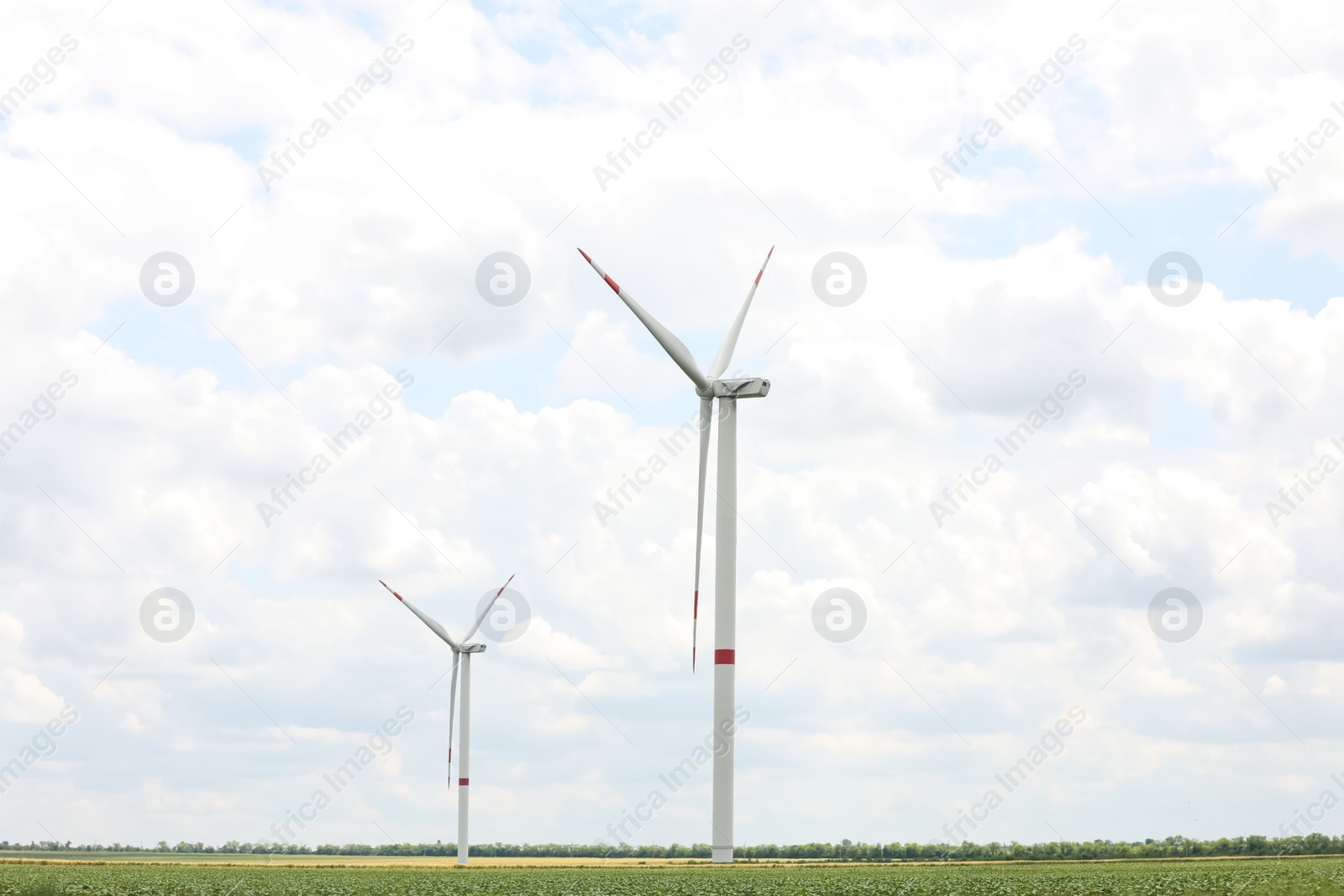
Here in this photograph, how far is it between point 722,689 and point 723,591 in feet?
16.7

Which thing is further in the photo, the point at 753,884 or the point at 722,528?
the point at 722,528

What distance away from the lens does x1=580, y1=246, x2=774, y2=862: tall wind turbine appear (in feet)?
207

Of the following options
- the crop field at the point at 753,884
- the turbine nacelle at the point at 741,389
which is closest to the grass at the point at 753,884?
the crop field at the point at 753,884

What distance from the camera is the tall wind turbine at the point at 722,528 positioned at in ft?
207

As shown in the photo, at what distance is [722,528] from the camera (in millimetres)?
65875

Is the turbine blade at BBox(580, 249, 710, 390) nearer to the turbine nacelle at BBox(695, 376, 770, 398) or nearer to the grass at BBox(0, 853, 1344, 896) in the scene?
the turbine nacelle at BBox(695, 376, 770, 398)

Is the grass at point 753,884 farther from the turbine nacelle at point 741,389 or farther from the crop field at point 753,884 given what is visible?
the turbine nacelle at point 741,389

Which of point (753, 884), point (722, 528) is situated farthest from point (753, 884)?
point (722, 528)

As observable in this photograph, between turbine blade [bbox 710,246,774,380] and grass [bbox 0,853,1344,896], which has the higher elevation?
turbine blade [bbox 710,246,774,380]

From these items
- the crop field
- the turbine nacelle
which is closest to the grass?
the crop field

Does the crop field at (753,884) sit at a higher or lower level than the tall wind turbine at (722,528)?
lower

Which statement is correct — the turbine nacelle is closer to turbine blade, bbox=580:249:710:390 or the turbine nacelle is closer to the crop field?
turbine blade, bbox=580:249:710:390

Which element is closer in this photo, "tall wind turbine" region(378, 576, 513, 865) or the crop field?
the crop field

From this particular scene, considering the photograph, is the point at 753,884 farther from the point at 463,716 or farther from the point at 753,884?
the point at 463,716
